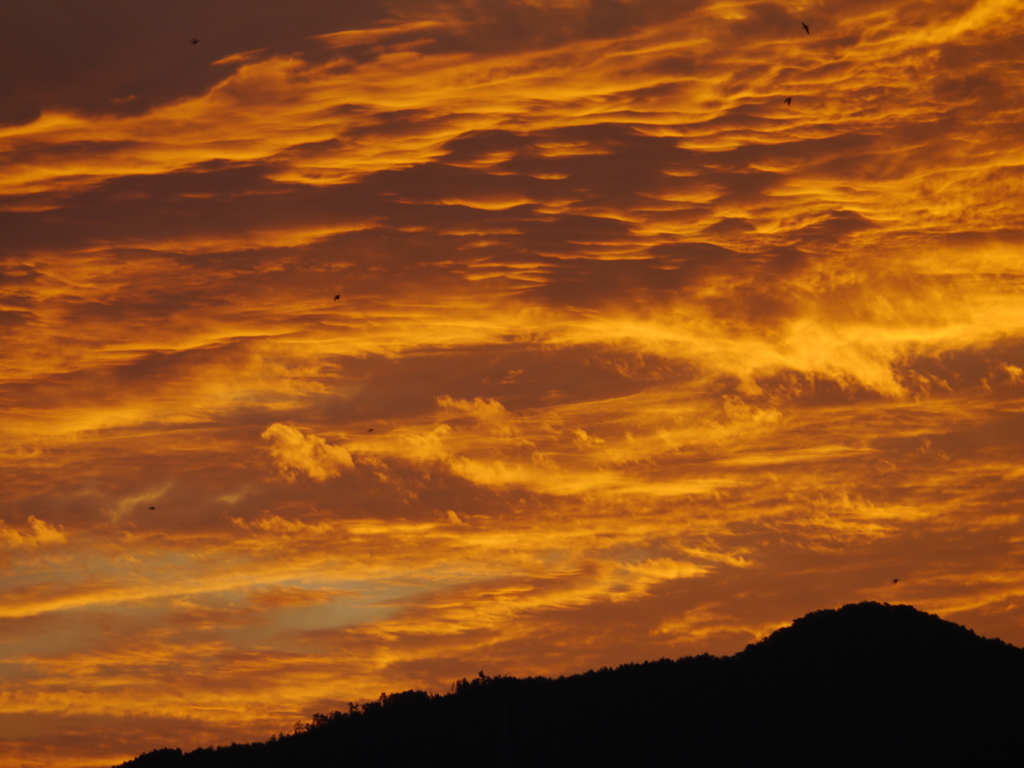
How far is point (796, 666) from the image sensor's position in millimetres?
58125

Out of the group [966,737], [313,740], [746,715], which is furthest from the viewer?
[313,740]

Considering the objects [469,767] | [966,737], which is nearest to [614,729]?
[469,767]

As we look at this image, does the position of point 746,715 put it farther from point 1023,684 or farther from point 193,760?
point 193,760

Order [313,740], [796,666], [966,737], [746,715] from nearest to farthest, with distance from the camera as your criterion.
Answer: [966,737] → [746,715] → [796,666] → [313,740]

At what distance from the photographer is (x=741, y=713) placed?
2137 inches

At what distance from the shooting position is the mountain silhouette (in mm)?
50750

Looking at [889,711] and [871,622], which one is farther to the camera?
[871,622]

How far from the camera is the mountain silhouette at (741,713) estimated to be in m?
50.8

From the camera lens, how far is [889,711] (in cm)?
5244

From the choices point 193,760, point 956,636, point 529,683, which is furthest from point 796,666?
point 193,760

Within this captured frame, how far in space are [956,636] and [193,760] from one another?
44.0 metres

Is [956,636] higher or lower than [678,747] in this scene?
higher

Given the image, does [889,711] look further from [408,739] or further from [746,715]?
[408,739]

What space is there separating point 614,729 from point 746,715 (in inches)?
262
